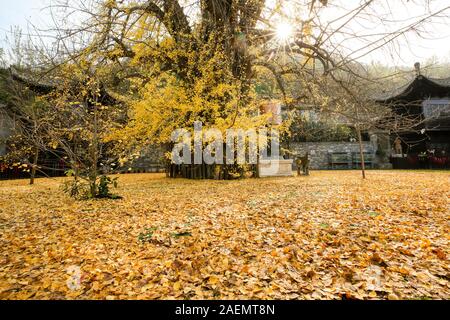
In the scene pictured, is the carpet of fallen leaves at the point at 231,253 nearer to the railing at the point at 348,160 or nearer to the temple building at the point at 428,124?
the temple building at the point at 428,124

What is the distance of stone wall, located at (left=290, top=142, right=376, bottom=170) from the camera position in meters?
24.3

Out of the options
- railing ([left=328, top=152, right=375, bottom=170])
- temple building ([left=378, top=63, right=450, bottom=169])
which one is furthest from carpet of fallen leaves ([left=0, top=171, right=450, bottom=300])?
railing ([left=328, top=152, right=375, bottom=170])

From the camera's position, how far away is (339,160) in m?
24.3

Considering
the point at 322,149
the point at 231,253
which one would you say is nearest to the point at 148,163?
the point at 322,149

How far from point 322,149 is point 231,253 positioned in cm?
2340

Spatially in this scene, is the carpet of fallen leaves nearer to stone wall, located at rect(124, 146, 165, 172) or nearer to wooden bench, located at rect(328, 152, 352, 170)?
stone wall, located at rect(124, 146, 165, 172)

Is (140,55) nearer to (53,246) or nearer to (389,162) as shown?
(53,246)

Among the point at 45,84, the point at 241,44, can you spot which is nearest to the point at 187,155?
the point at 241,44

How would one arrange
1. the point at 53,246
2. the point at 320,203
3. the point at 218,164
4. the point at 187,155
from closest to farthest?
the point at 53,246, the point at 320,203, the point at 218,164, the point at 187,155

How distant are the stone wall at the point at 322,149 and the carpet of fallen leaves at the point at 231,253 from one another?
63.5 ft

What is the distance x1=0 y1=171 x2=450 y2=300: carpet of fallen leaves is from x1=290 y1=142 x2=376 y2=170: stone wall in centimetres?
1935
